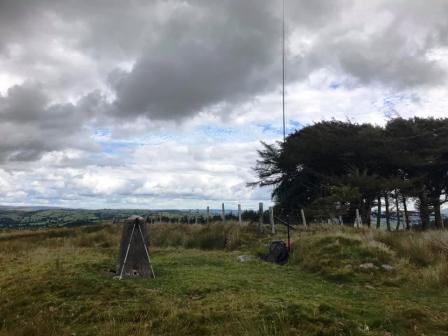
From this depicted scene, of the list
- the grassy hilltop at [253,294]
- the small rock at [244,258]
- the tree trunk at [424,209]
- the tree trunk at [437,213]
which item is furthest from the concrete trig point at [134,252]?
the tree trunk at [437,213]

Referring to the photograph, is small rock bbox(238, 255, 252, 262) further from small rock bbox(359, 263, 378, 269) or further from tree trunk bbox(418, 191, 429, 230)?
tree trunk bbox(418, 191, 429, 230)

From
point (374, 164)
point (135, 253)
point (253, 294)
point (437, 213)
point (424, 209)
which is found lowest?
point (253, 294)

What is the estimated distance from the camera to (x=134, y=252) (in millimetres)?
12875

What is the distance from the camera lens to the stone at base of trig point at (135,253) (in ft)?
41.5

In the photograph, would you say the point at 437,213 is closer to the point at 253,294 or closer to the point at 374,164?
the point at 374,164

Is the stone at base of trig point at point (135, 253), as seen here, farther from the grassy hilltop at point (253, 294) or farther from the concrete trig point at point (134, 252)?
the grassy hilltop at point (253, 294)

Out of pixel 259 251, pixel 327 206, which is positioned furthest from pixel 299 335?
pixel 327 206

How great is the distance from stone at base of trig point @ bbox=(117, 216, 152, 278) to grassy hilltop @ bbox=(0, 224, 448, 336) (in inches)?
19.9

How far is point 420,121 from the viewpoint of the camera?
120 feet

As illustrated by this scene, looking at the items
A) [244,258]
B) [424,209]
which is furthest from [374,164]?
[244,258]

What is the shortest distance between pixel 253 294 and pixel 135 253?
175 inches

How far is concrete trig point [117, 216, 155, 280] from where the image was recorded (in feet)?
41.4

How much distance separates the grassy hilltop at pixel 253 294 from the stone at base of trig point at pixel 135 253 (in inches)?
19.9

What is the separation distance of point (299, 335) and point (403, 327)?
73.5 inches
